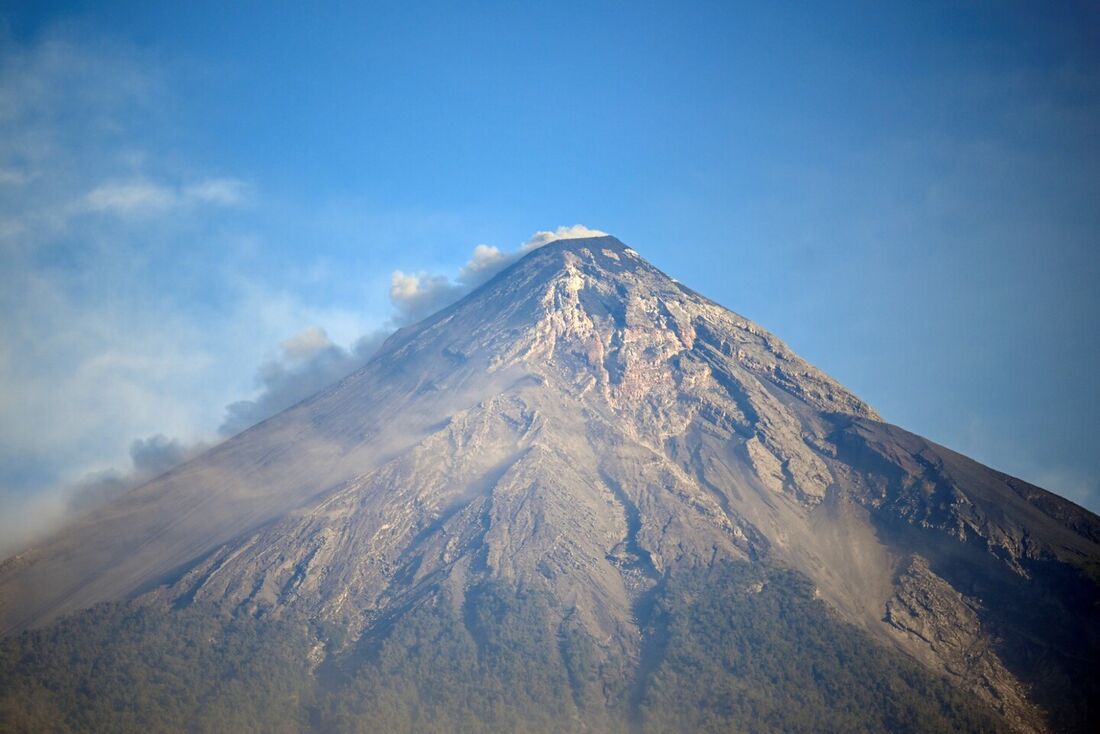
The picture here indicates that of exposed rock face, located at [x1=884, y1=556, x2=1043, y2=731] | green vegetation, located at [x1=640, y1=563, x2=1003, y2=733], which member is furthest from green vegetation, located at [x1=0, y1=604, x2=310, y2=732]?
exposed rock face, located at [x1=884, y1=556, x2=1043, y2=731]

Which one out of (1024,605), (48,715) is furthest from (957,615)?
(48,715)

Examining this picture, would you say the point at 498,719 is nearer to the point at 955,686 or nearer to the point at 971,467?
the point at 955,686

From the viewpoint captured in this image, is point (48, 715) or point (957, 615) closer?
point (48, 715)

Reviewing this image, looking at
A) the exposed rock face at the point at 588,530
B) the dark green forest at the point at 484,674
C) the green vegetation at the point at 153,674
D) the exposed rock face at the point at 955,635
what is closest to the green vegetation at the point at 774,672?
the dark green forest at the point at 484,674

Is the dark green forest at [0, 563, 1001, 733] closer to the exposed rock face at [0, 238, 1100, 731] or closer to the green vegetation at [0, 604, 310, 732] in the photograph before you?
the green vegetation at [0, 604, 310, 732]

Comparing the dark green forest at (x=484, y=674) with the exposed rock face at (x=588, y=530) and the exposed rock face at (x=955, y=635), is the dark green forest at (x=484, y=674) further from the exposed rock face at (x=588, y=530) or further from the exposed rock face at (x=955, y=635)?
the exposed rock face at (x=955, y=635)
